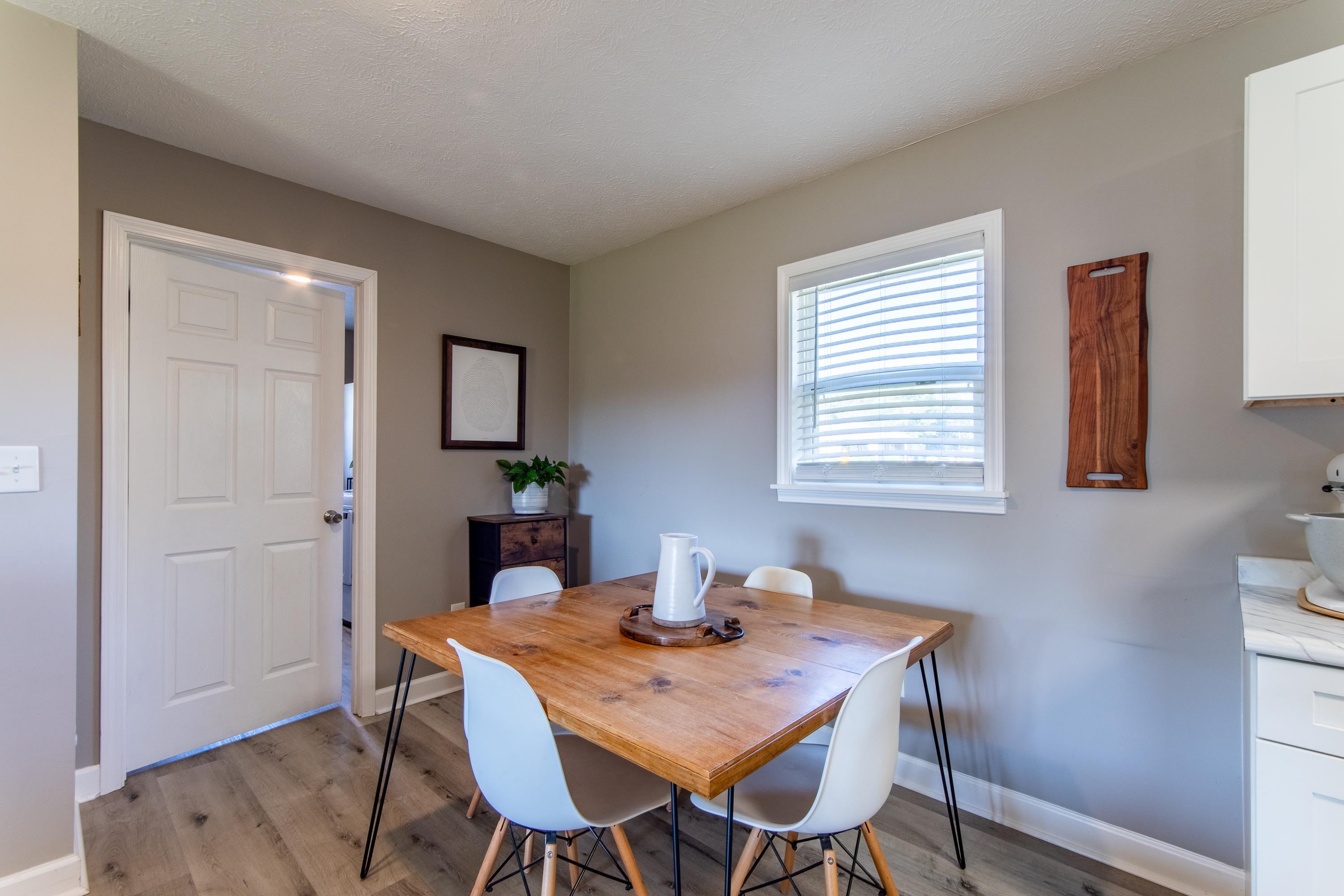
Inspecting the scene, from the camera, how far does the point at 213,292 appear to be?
2498 mm

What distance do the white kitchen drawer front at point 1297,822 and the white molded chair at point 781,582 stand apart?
117cm

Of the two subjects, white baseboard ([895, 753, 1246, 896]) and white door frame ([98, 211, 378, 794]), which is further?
white door frame ([98, 211, 378, 794])

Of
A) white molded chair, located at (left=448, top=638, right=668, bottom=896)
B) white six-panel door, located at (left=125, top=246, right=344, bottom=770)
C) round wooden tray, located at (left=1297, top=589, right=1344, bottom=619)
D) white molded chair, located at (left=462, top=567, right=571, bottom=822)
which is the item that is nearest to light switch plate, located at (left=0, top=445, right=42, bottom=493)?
white six-panel door, located at (left=125, top=246, right=344, bottom=770)

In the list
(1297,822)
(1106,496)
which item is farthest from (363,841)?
(1106,496)

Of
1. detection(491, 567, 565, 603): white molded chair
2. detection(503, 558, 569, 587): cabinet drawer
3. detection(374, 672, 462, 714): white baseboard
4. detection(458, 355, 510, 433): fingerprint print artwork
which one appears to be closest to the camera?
detection(491, 567, 565, 603): white molded chair

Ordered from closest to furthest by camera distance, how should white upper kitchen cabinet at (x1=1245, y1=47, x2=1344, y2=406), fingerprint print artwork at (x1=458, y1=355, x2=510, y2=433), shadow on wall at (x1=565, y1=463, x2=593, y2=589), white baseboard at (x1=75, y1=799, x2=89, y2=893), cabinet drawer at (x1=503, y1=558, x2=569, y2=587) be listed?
white upper kitchen cabinet at (x1=1245, y1=47, x2=1344, y2=406)
white baseboard at (x1=75, y1=799, x2=89, y2=893)
cabinet drawer at (x1=503, y1=558, x2=569, y2=587)
fingerprint print artwork at (x1=458, y1=355, x2=510, y2=433)
shadow on wall at (x1=565, y1=463, x2=593, y2=589)

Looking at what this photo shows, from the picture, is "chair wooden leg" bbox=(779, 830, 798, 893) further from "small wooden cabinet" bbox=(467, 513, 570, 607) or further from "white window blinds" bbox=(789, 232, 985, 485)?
"small wooden cabinet" bbox=(467, 513, 570, 607)

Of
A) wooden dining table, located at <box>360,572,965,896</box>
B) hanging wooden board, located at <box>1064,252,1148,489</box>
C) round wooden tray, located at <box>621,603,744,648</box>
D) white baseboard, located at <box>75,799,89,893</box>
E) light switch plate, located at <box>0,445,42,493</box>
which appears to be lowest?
white baseboard, located at <box>75,799,89,893</box>

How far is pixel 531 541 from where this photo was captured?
10.1 feet

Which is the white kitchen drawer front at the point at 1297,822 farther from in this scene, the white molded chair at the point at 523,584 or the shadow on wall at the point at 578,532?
the shadow on wall at the point at 578,532

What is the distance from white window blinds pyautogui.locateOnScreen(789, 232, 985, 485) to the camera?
2115 millimetres

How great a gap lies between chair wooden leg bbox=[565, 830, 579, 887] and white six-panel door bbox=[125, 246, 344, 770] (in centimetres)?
176

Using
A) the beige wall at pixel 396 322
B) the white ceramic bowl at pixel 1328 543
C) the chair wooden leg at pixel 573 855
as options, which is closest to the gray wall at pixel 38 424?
the beige wall at pixel 396 322

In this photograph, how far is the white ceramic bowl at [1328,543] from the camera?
1.22m
